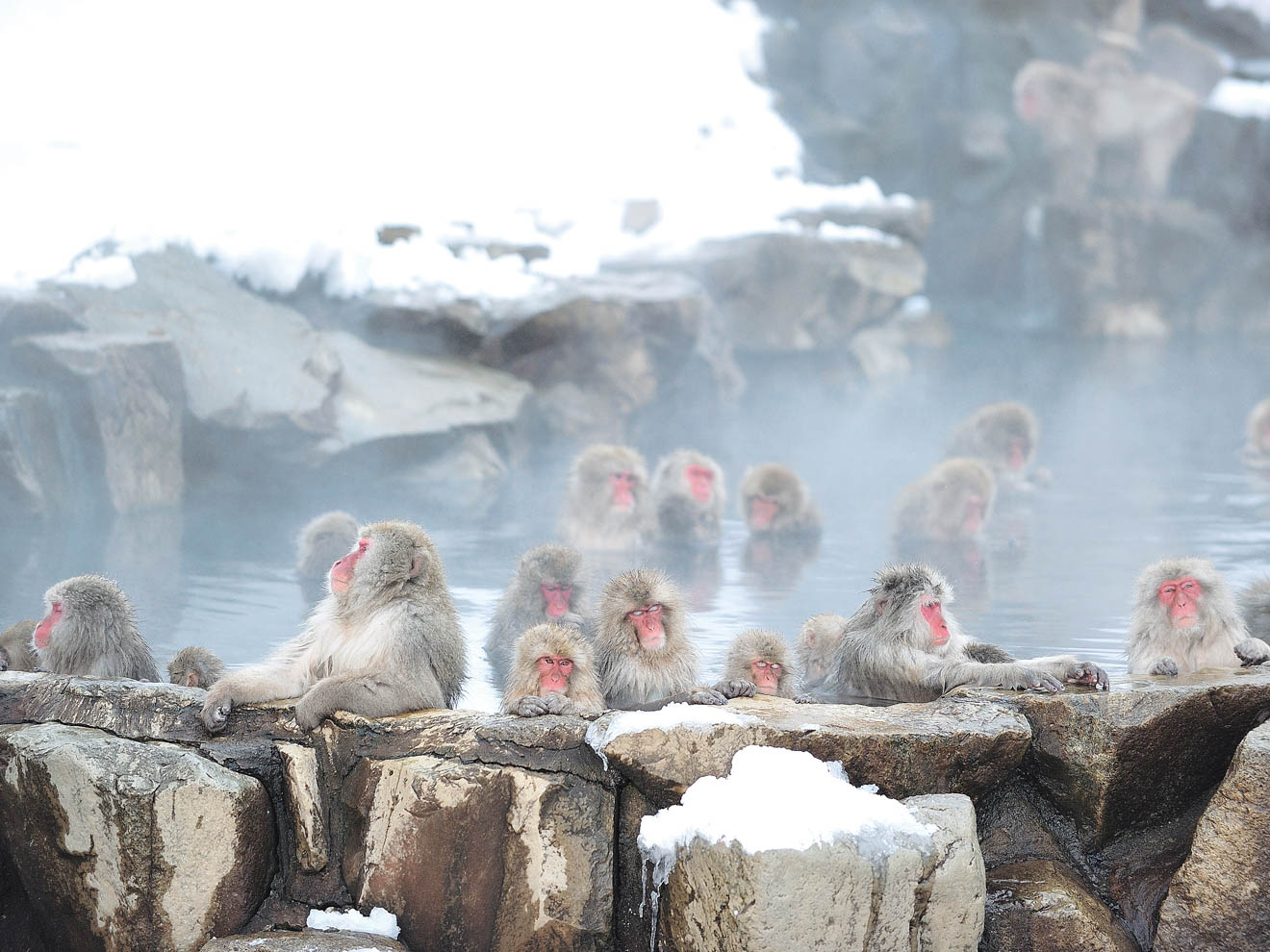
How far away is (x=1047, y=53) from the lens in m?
17.2

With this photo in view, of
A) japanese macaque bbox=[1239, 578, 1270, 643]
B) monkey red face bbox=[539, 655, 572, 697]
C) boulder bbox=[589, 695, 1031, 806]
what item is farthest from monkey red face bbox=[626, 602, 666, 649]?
japanese macaque bbox=[1239, 578, 1270, 643]

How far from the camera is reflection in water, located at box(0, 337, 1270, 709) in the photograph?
584 cm

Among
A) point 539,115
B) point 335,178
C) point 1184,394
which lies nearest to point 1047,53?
point 1184,394

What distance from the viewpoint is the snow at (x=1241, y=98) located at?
16.0 m

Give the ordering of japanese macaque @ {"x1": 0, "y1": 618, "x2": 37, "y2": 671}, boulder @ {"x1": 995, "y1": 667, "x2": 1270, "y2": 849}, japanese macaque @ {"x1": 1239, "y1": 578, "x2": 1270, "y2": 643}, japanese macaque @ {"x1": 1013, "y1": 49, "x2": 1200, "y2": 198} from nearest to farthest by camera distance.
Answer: boulder @ {"x1": 995, "y1": 667, "x2": 1270, "y2": 849}
japanese macaque @ {"x1": 0, "y1": 618, "x2": 37, "y2": 671}
japanese macaque @ {"x1": 1239, "y1": 578, "x2": 1270, "y2": 643}
japanese macaque @ {"x1": 1013, "y1": 49, "x2": 1200, "y2": 198}

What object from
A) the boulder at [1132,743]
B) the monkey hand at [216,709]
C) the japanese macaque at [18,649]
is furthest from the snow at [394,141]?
the boulder at [1132,743]

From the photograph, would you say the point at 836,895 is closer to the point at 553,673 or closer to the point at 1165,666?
the point at 553,673

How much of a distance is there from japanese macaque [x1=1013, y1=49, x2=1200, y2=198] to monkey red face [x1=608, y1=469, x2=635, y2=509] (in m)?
11.4

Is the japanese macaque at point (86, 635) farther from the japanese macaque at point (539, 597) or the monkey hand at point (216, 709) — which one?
the japanese macaque at point (539, 597)

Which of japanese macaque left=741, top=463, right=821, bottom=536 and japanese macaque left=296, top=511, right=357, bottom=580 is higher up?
japanese macaque left=741, top=463, right=821, bottom=536

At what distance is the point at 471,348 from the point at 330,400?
5.46 ft

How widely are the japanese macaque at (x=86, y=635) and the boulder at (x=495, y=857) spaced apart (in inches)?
50.0

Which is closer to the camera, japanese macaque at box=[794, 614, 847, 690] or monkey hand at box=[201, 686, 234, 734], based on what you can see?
monkey hand at box=[201, 686, 234, 734]

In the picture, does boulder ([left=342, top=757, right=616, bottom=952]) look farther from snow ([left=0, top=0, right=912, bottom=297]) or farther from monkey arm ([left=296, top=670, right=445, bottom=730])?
snow ([left=0, top=0, right=912, bottom=297])
